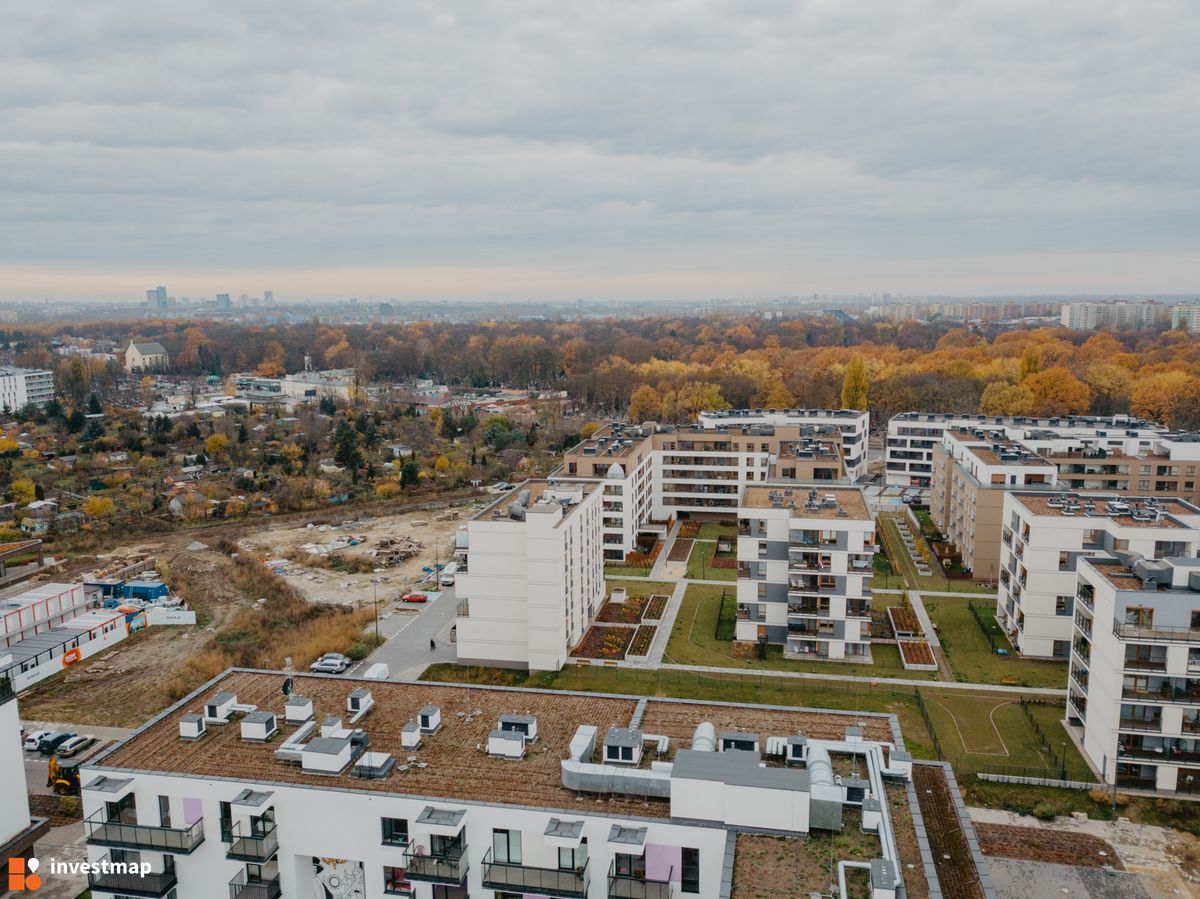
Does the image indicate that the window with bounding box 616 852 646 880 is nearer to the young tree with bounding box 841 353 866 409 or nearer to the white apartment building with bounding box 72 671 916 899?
the white apartment building with bounding box 72 671 916 899

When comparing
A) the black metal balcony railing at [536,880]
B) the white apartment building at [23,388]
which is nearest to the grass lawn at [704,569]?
the black metal balcony railing at [536,880]

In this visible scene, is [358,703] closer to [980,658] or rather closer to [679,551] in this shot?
[980,658]

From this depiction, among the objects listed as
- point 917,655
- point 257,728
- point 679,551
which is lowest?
point 917,655

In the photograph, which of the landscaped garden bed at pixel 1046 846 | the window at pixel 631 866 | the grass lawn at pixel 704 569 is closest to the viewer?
A: the window at pixel 631 866

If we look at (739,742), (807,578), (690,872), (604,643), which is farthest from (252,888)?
(807,578)

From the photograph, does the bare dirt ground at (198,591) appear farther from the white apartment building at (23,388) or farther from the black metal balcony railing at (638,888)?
the white apartment building at (23,388)

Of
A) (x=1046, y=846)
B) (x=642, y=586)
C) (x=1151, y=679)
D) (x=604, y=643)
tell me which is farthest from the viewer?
(x=642, y=586)
